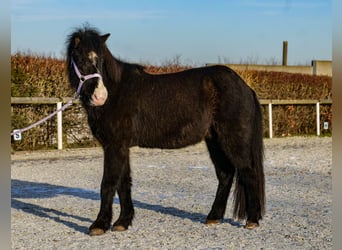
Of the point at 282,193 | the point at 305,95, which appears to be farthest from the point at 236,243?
the point at 305,95

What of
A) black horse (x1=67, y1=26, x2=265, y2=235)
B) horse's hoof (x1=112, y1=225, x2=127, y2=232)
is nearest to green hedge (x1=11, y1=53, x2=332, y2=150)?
black horse (x1=67, y1=26, x2=265, y2=235)

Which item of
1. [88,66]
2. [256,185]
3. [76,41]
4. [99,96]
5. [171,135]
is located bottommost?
[256,185]

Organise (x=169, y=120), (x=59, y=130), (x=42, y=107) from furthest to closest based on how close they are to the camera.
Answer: (x=42, y=107) → (x=59, y=130) → (x=169, y=120)

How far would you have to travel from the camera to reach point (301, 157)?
14.2 m

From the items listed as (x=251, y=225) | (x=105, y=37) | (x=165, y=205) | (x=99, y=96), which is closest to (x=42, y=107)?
(x=165, y=205)

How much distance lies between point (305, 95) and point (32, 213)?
17712mm

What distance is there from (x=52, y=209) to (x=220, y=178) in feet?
7.92

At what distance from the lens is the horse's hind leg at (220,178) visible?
6.66 m

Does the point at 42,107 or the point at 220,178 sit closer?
the point at 220,178

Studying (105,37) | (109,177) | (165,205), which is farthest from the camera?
(165,205)

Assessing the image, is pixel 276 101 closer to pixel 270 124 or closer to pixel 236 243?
pixel 270 124

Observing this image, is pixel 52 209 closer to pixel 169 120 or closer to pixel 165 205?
pixel 165 205

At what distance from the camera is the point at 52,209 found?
772 centimetres

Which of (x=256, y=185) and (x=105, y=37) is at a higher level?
(x=105, y=37)
